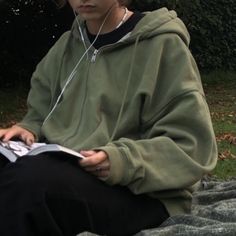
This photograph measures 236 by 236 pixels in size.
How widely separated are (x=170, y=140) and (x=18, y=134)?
0.80 m

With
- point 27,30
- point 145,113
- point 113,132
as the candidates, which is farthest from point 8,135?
point 27,30

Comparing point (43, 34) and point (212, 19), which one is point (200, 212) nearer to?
point (43, 34)

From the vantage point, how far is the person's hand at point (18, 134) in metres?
2.90

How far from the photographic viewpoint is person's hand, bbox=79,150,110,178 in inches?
93.0

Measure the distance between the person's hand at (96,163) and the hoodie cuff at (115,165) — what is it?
0.05ft

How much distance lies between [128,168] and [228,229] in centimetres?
45

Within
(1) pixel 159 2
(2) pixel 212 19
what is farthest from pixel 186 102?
(2) pixel 212 19

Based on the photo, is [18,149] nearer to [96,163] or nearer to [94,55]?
[96,163]

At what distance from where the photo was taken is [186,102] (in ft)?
8.62

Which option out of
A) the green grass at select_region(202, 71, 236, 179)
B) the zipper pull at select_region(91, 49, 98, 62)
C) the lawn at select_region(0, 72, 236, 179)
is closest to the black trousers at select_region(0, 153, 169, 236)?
the zipper pull at select_region(91, 49, 98, 62)

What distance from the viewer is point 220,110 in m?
11.9

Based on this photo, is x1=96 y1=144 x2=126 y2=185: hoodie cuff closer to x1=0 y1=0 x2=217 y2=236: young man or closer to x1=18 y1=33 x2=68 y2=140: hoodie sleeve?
x1=0 y1=0 x2=217 y2=236: young man

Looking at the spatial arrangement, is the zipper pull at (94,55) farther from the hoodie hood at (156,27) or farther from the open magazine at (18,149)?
the open magazine at (18,149)

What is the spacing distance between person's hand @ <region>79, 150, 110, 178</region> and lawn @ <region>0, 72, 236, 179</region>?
312 centimetres
